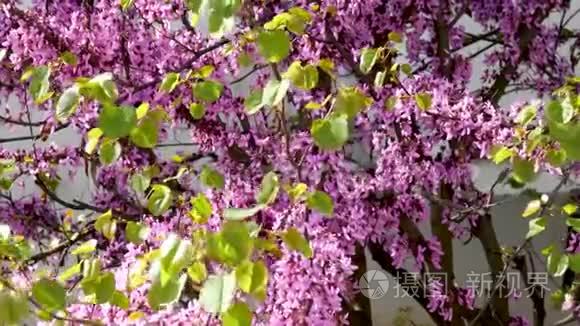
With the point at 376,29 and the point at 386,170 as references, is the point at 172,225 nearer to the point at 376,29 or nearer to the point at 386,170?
the point at 386,170

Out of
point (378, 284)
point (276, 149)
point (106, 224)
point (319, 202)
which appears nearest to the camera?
point (319, 202)

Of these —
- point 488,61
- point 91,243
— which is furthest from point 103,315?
point 488,61

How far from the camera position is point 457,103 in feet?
6.62

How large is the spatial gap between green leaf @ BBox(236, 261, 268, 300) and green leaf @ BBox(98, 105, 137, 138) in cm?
25

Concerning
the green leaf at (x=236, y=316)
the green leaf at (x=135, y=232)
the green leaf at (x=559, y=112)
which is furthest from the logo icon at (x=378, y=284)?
the green leaf at (x=236, y=316)

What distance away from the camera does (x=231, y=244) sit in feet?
3.63

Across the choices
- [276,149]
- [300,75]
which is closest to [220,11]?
[300,75]

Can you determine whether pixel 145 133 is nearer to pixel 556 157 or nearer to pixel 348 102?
pixel 348 102

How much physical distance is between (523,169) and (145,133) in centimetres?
63

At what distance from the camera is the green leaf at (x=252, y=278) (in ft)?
3.69

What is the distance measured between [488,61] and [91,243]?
64.9 inches

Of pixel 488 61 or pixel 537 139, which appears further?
pixel 488 61

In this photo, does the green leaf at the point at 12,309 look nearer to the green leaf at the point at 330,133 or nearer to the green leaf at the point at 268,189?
the green leaf at the point at 268,189

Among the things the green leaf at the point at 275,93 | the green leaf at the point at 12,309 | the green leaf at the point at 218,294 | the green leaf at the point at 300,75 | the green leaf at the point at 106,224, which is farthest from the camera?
the green leaf at the point at 106,224
